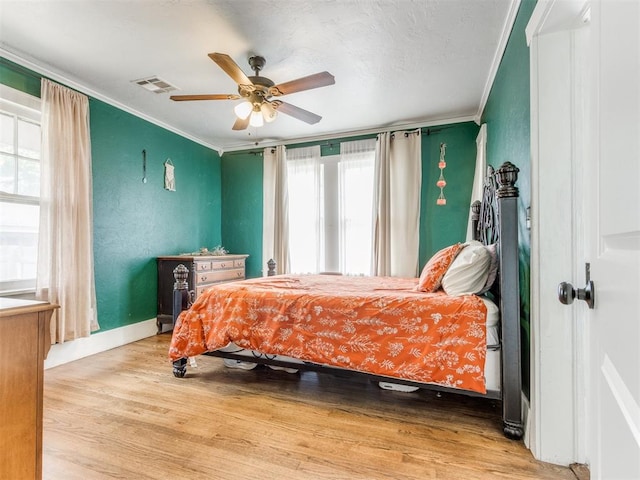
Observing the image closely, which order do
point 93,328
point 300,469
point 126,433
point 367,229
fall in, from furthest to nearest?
1. point 367,229
2. point 93,328
3. point 126,433
4. point 300,469

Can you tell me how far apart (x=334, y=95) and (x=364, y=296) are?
7.57ft

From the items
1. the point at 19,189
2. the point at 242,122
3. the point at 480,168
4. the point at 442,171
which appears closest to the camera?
the point at 19,189

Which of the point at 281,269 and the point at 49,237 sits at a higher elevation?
the point at 49,237

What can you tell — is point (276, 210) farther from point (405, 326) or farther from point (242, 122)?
point (405, 326)

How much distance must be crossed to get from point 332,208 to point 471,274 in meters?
2.81

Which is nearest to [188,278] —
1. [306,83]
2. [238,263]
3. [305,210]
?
[238,263]

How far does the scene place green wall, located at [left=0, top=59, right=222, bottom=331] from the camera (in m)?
3.31

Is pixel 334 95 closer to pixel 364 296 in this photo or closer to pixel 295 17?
pixel 295 17


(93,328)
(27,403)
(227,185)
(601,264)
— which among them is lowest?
(93,328)

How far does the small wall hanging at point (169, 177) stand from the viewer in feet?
13.6

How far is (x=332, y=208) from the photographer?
464cm

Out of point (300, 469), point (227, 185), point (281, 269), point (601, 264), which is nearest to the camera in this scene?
point (601, 264)

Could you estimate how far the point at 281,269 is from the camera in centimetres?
470

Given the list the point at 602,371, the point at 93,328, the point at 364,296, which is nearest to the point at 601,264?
the point at 602,371
